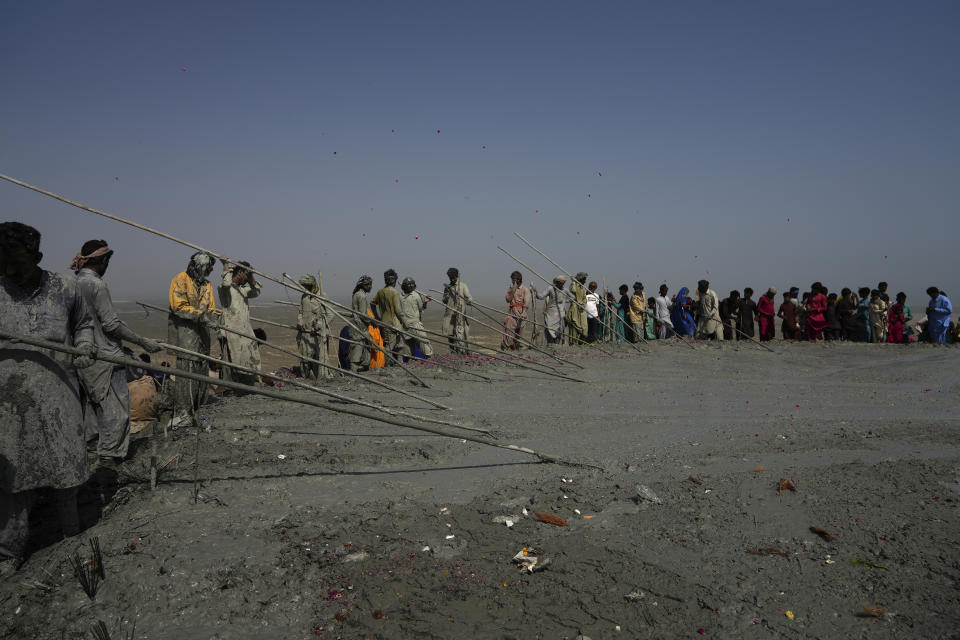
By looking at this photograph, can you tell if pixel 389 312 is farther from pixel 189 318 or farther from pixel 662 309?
pixel 662 309

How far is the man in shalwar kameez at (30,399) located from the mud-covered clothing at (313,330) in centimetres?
520

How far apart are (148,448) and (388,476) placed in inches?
81.6

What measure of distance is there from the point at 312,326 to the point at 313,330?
28cm

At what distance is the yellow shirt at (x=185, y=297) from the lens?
5.71 metres

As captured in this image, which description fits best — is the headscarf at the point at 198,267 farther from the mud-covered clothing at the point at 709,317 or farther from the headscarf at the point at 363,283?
the mud-covered clothing at the point at 709,317

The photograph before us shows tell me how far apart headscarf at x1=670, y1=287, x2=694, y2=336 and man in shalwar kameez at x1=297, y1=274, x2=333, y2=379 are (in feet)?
29.7

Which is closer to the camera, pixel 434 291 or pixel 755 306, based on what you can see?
pixel 434 291

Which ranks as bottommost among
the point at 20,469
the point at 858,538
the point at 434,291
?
the point at 858,538

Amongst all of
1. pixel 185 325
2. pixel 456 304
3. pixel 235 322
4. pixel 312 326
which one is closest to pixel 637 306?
pixel 456 304

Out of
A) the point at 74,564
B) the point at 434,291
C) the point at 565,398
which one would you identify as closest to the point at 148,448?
the point at 74,564

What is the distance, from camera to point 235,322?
6.89 metres

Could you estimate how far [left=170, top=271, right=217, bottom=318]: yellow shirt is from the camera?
5.71 m

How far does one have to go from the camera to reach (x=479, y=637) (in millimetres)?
2389

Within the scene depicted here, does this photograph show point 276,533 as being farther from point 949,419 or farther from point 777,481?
point 949,419
